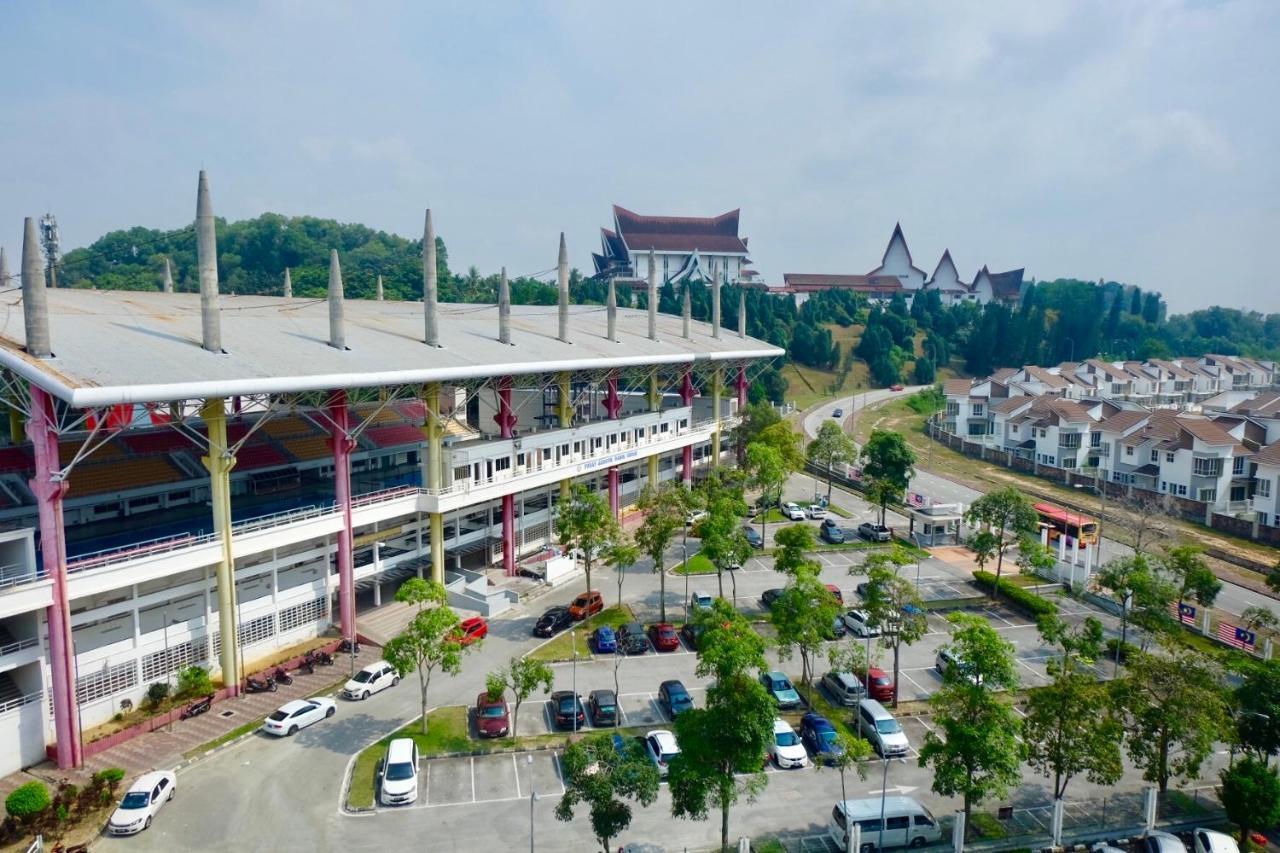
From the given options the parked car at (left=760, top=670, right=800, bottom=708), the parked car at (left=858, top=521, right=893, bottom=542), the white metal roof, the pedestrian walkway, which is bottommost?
the pedestrian walkway

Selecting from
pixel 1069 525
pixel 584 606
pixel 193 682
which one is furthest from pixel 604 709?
pixel 1069 525

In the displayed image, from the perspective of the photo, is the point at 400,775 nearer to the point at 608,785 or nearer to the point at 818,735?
the point at 608,785

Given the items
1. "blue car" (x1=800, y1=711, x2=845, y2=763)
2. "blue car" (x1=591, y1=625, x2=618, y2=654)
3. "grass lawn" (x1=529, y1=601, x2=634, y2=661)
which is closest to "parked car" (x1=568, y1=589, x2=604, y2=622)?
"grass lawn" (x1=529, y1=601, x2=634, y2=661)

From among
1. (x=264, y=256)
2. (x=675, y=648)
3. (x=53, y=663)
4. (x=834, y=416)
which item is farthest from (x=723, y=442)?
(x=264, y=256)

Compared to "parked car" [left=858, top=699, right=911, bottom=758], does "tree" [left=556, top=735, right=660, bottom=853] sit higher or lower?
higher

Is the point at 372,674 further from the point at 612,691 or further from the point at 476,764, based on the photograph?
the point at 612,691

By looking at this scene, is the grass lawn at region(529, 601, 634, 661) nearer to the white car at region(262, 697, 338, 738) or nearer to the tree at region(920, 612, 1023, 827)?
the white car at region(262, 697, 338, 738)
